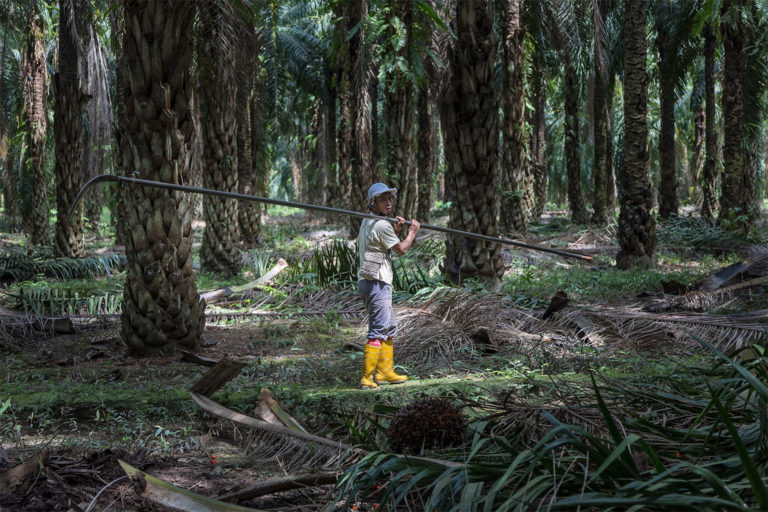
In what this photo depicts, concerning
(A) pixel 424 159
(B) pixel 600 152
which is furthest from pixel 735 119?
(A) pixel 424 159

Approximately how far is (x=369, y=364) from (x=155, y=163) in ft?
9.08

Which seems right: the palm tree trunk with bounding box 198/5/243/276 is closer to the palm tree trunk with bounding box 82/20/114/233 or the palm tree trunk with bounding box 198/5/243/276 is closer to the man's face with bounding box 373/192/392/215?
the palm tree trunk with bounding box 82/20/114/233

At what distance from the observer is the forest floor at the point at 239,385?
322cm

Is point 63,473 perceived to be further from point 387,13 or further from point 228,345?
point 387,13

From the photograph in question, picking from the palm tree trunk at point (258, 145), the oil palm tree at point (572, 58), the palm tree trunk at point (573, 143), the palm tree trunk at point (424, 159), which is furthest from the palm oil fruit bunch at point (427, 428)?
the palm tree trunk at point (573, 143)

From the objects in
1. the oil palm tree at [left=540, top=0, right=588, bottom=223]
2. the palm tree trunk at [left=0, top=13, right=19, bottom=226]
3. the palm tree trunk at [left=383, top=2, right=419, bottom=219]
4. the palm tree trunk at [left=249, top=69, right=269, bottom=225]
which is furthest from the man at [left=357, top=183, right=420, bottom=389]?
the palm tree trunk at [left=0, top=13, right=19, bottom=226]

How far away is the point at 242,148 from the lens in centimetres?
1520

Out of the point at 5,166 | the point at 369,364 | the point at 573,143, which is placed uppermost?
the point at 5,166

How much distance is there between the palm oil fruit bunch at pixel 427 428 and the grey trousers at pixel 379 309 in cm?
204

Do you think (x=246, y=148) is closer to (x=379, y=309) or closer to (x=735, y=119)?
(x=735, y=119)

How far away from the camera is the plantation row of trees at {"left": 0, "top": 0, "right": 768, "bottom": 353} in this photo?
6172 millimetres

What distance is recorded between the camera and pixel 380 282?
5.63 meters

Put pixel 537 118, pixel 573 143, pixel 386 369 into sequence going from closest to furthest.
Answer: pixel 386 369
pixel 573 143
pixel 537 118

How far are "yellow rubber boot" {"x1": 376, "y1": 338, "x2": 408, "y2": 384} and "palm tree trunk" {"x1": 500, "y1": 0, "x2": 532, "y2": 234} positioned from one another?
404 inches
